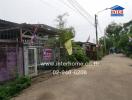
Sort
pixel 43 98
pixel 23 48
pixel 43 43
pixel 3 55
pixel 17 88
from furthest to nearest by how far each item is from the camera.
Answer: pixel 43 43
pixel 23 48
pixel 3 55
pixel 17 88
pixel 43 98

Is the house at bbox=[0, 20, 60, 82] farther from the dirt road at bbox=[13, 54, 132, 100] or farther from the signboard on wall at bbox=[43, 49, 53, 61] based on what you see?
the dirt road at bbox=[13, 54, 132, 100]

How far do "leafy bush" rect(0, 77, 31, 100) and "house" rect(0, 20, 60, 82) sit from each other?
3.45 feet

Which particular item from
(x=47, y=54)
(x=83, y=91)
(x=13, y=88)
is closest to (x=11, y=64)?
(x=13, y=88)

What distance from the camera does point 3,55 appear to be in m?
14.0

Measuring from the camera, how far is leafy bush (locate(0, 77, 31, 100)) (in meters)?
10.8

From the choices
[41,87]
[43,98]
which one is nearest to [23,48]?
[41,87]

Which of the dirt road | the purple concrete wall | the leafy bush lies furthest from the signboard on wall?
the leafy bush

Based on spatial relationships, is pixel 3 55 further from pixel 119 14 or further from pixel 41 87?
pixel 119 14

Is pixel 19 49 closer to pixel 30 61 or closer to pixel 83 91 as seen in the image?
pixel 30 61

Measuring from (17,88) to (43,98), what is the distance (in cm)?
224

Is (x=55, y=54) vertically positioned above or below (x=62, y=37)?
below

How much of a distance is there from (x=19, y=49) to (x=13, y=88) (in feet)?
13.0

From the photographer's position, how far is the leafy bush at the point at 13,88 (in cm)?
1076

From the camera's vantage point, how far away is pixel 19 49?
15539 mm
